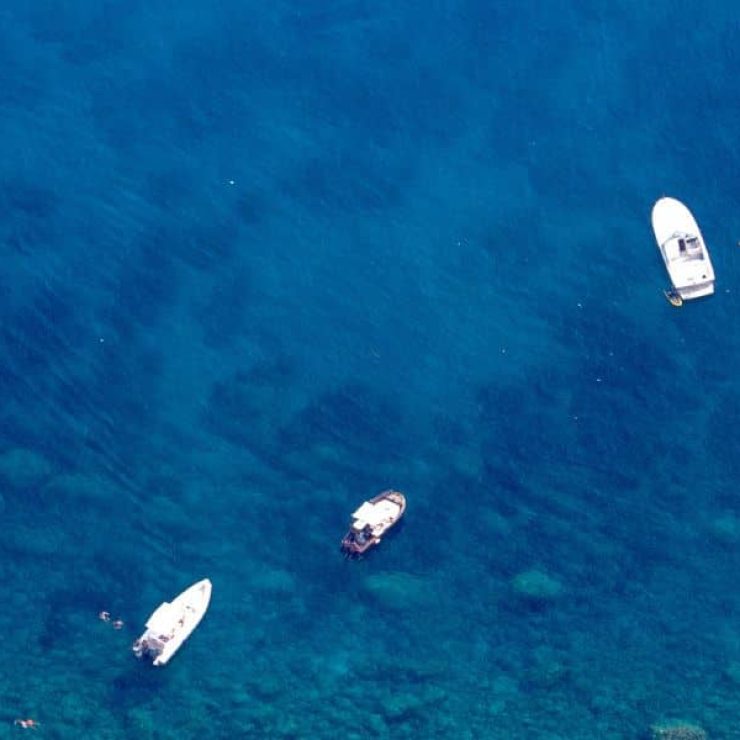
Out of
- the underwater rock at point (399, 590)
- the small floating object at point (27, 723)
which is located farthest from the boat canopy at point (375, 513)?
the small floating object at point (27, 723)

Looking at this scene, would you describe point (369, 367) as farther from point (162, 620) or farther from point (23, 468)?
point (23, 468)

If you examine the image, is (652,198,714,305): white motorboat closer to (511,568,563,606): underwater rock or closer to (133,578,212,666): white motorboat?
(511,568,563,606): underwater rock

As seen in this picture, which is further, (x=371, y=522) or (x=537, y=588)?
(x=371, y=522)

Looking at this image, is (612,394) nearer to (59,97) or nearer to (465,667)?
(465,667)

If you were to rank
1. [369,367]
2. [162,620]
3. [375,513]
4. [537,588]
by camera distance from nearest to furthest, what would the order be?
[162,620] < [537,588] < [375,513] < [369,367]

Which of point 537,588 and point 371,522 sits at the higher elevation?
point 371,522

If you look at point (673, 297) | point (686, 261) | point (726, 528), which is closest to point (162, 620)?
point (726, 528)

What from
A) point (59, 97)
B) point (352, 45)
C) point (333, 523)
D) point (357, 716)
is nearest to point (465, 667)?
point (357, 716)
